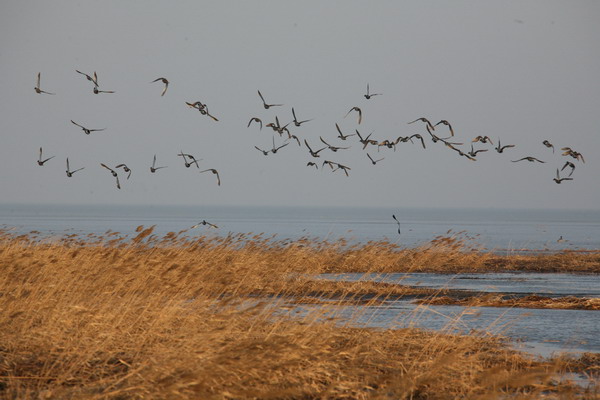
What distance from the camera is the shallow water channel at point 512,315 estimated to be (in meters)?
14.1

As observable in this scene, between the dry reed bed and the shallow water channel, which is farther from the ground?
the dry reed bed

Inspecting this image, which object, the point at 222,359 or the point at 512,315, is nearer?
the point at 222,359

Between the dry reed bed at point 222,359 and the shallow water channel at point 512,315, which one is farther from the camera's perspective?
the shallow water channel at point 512,315

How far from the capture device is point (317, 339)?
9641 mm

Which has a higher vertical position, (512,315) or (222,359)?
(222,359)

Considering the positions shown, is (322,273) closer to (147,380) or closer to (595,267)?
(595,267)

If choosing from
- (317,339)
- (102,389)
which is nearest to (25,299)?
(102,389)

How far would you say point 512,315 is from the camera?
19.2m

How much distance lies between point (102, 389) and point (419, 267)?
24.0m

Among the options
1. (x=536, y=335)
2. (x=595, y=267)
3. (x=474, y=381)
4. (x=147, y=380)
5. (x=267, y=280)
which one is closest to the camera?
(x=147, y=380)

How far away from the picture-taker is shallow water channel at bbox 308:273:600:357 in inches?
554

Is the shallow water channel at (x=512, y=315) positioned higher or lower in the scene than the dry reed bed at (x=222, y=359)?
lower

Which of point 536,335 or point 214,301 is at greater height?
point 214,301

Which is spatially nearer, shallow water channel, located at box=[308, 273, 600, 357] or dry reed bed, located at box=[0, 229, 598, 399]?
dry reed bed, located at box=[0, 229, 598, 399]
